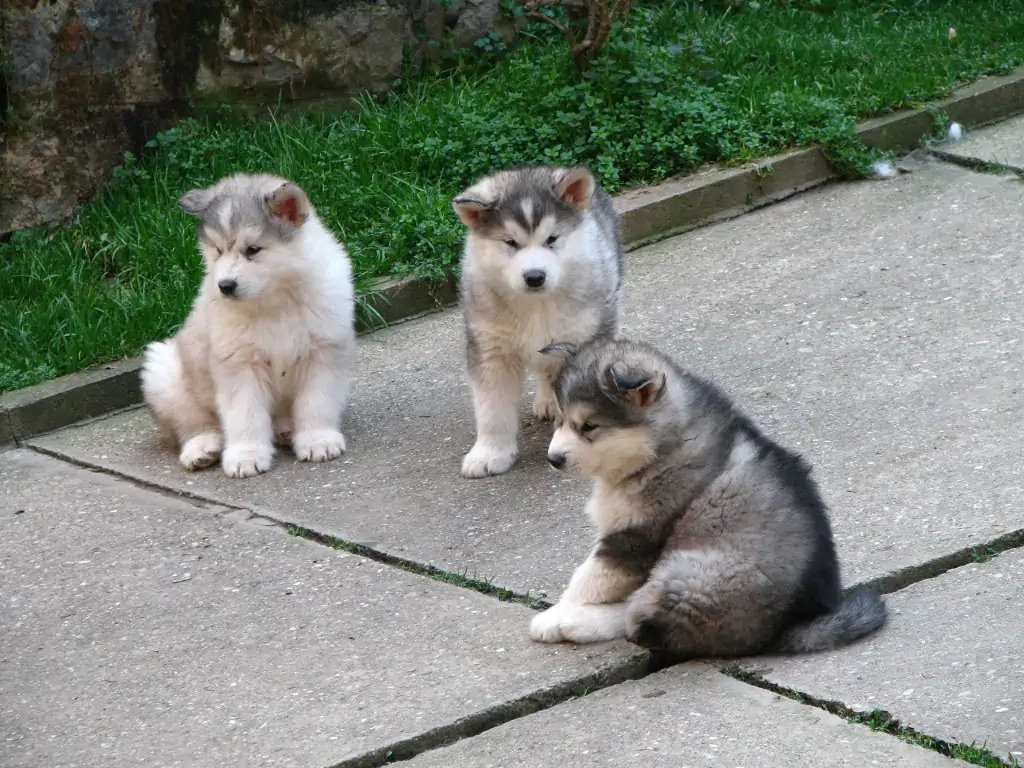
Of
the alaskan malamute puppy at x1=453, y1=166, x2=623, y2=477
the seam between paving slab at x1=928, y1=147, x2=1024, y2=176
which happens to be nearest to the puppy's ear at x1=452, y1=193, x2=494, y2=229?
the alaskan malamute puppy at x1=453, y1=166, x2=623, y2=477

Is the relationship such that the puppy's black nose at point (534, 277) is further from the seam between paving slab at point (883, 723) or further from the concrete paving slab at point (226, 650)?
the seam between paving slab at point (883, 723)

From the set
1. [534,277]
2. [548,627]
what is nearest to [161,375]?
[534,277]

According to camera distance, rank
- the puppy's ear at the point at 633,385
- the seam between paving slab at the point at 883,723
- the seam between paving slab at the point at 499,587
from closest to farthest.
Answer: the seam between paving slab at the point at 883,723, the puppy's ear at the point at 633,385, the seam between paving slab at the point at 499,587

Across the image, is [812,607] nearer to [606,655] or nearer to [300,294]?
[606,655]

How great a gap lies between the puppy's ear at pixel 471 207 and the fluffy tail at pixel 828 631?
8.15 ft

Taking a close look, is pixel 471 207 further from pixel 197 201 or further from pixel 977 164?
pixel 977 164

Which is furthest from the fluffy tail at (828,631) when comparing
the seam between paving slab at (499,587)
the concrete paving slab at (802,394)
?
the concrete paving slab at (802,394)

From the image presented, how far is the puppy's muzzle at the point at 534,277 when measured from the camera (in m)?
5.97

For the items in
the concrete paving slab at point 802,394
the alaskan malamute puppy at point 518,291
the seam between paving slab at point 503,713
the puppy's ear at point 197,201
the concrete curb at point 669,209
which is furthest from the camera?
the concrete curb at point 669,209

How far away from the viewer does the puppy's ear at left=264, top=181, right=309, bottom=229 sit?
6.61 m

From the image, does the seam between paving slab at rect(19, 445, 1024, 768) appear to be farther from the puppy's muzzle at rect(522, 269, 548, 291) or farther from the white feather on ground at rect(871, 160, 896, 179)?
the white feather on ground at rect(871, 160, 896, 179)

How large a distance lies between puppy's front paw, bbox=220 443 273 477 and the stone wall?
3018mm

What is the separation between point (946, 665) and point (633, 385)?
47.4 inches

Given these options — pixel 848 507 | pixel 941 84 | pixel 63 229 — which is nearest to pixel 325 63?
pixel 63 229
